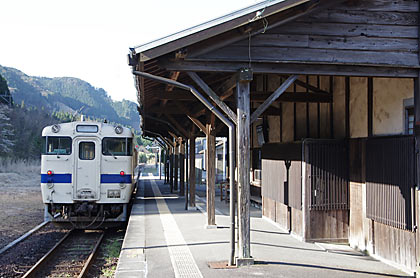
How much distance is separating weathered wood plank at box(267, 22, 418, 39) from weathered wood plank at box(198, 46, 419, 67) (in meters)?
0.26

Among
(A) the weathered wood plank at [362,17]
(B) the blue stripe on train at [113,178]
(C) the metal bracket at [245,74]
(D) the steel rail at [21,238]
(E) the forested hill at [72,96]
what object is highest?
(E) the forested hill at [72,96]

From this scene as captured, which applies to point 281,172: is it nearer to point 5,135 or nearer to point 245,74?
point 245,74

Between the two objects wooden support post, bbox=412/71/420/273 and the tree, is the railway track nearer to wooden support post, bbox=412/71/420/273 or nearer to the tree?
wooden support post, bbox=412/71/420/273

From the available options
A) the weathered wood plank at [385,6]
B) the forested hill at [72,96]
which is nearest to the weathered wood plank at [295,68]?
the weathered wood plank at [385,6]

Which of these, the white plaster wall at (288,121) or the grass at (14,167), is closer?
the white plaster wall at (288,121)

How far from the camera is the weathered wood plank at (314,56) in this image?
19.7ft

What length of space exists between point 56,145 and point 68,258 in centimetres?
310

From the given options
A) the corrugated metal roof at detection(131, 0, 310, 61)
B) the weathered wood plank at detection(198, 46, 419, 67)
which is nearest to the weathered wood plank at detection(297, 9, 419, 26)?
the weathered wood plank at detection(198, 46, 419, 67)

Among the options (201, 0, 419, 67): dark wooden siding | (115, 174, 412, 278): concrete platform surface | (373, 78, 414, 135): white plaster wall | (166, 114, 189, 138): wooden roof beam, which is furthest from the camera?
(166, 114, 189, 138): wooden roof beam

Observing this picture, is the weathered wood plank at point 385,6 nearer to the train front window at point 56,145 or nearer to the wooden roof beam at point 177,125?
the wooden roof beam at point 177,125

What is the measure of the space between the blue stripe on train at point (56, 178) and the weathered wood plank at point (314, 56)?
6.08 meters

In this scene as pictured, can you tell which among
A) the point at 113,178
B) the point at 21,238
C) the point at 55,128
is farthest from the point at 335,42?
the point at 21,238

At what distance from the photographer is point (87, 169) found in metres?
10.6

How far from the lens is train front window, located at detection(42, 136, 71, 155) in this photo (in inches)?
412
